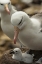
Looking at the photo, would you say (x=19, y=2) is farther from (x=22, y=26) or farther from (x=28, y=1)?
(x=22, y=26)

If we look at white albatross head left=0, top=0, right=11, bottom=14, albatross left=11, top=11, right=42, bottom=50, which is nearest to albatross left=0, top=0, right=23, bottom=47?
white albatross head left=0, top=0, right=11, bottom=14

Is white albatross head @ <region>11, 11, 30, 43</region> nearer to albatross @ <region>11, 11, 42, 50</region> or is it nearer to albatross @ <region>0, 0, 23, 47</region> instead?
albatross @ <region>11, 11, 42, 50</region>

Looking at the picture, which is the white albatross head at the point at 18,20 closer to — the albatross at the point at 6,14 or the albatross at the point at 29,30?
the albatross at the point at 29,30

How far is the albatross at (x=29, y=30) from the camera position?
1694 mm

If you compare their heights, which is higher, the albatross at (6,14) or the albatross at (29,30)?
the albatross at (6,14)

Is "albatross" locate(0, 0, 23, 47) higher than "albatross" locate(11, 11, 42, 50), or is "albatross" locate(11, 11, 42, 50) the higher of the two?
"albatross" locate(0, 0, 23, 47)

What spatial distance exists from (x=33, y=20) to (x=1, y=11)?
0.29 m

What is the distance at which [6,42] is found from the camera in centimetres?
347

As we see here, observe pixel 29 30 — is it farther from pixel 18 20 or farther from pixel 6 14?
pixel 6 14

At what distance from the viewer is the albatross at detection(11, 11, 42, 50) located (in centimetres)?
169

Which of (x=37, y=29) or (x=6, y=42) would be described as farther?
(x=6, y=42)

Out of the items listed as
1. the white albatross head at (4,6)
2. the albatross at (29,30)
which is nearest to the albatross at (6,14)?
the white albatross head at (4,6)

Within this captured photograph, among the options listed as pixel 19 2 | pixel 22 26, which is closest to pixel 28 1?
pixel 19 2

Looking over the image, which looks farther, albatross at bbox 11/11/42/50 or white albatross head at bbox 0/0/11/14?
white albatross head at bbox 0/0/11/14
